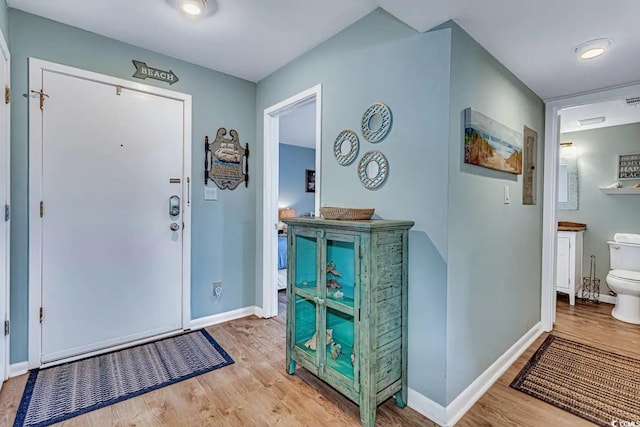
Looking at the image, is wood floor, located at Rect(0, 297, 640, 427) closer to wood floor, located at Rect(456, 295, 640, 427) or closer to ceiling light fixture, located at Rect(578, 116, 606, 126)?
wood floor, located at Rect(456, 295, 640, 427)

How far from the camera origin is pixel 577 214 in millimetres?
3920

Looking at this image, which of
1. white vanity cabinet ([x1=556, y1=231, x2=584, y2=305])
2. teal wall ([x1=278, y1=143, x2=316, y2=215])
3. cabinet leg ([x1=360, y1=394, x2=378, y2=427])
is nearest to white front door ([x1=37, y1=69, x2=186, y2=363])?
cabinet leg ([x1=360, y1=394, x2=378, y2=427])

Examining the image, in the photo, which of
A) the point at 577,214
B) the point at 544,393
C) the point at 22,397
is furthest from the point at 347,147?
the point at 577,214

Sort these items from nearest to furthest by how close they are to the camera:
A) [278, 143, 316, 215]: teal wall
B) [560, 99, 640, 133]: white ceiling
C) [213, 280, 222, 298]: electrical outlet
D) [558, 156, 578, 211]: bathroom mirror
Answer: [213, 280, 222, 298]: electrical outlet < [560, 99, 640, 133]: white ceiling < [558, 156, 578, 211]: bathroom mirror < [278, 143, 316, 215]: teal wall

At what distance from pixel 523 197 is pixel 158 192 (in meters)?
2.89

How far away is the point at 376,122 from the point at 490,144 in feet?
2.32

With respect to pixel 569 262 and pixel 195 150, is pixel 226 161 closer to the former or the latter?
pixel 195 150

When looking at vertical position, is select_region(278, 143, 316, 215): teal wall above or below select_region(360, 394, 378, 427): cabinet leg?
above

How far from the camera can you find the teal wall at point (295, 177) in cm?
610

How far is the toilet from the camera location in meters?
2.99

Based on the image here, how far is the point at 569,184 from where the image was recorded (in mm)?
3992

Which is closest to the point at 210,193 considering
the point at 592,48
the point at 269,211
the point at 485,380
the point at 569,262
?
the point at 269,211

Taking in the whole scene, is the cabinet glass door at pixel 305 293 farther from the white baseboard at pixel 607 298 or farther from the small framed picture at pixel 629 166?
the small framed picture at pixel 629 166

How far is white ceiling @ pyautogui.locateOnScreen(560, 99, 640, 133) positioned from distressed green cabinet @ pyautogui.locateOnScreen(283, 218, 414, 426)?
9.15 ft
